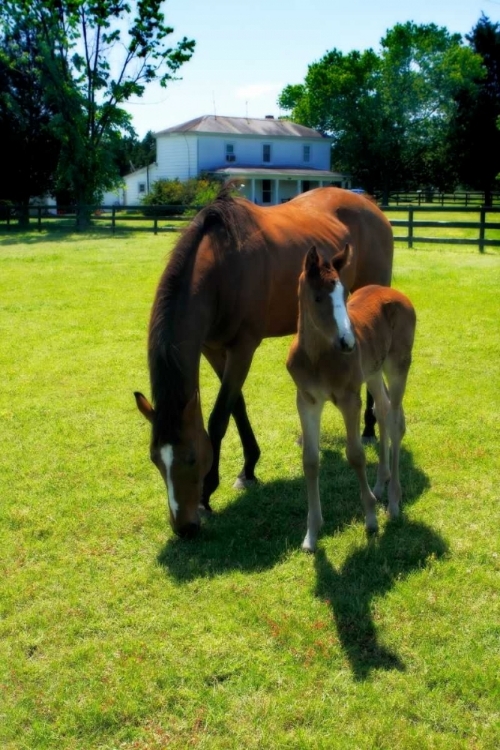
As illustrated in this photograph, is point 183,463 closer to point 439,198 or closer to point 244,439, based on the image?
point 244,439

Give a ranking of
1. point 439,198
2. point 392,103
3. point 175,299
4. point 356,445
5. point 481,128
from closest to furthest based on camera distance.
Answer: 1. point 356,445
2. point 175,299
3. point 481,128
4. point 439,198
5. point 392,103

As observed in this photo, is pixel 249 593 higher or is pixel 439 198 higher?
pixel 439 198

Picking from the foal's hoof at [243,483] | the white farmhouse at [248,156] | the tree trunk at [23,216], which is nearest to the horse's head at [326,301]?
the foal's hoof at [243,483]

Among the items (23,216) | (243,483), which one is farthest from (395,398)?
(23,216)

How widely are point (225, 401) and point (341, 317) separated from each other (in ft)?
4.87

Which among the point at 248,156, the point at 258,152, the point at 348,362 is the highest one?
the point at 258,152

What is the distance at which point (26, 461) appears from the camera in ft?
18.1

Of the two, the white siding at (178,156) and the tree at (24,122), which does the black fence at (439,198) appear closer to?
the white siding at (178,156)

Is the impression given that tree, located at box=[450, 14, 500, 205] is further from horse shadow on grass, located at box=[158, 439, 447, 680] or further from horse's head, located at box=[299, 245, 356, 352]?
horse's head, located at box=[299, 245, 356, 352]

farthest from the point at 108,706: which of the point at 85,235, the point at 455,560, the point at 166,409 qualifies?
the point at 85,235

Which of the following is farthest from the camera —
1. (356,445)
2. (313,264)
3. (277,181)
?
(277,181)

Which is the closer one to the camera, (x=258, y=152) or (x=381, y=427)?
(x=381, y=427)

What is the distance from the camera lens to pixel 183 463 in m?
3.95

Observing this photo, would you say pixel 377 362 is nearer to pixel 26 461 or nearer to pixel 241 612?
pixel 241 612
